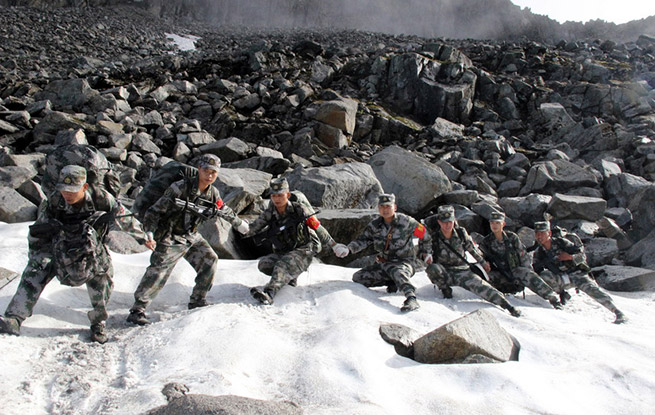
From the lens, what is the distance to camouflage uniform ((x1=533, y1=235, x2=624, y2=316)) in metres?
8.37

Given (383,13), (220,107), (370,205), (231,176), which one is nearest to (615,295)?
(370,205)

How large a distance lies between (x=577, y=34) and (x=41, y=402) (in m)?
65.1

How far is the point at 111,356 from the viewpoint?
15.3 feet

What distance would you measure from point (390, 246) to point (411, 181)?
6.58 m

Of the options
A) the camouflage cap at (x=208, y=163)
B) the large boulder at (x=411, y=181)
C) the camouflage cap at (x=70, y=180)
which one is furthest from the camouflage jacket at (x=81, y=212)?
the large boulder at (x=411, y=181)

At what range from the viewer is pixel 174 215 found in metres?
6.00

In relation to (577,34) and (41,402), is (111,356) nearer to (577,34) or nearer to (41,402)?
(41,402)

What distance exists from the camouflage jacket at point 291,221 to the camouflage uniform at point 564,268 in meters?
4.85

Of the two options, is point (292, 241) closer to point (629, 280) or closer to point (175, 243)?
point (175, 243)

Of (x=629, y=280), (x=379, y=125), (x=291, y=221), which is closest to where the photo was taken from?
(x=291, y=221)

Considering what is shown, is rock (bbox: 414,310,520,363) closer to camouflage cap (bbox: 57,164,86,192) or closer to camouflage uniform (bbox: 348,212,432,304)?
camouflage uniform (bbox: 348,212,432,304)

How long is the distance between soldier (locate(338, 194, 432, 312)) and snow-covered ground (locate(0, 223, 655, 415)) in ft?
2.45

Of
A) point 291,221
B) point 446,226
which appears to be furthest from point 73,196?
point 446,226

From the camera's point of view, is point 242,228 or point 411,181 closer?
point 242,228
